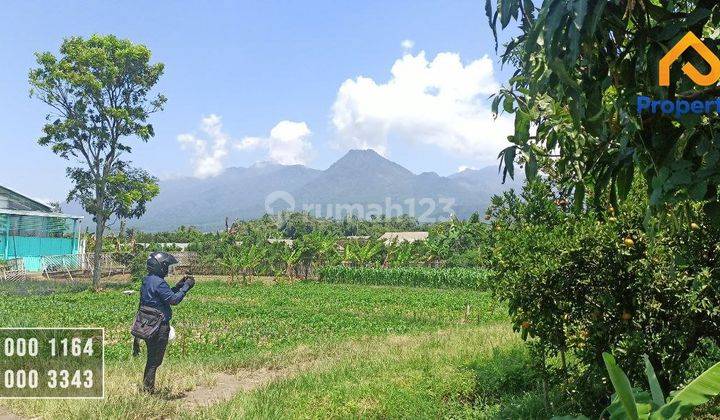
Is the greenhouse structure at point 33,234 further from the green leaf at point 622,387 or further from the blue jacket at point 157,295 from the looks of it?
the green leaf at point 622,387

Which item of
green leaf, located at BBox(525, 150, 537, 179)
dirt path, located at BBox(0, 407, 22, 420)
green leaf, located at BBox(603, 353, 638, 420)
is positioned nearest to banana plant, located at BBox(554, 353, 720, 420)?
green leaf, located at BBox(603, 353, 638, 420)

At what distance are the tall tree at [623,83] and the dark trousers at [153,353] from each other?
6.16 meters

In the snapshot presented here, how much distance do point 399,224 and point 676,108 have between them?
91.0m

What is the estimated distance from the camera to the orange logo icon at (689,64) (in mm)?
2195

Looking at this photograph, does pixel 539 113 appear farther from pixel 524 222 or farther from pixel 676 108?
pixel 524 222

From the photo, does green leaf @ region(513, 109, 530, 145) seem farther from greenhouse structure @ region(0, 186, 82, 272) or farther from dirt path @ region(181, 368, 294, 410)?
greenhouse structure @ region(0, 186, 82, 272)

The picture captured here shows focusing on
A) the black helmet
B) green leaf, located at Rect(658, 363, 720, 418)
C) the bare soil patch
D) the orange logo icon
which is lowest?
the bare soil patch

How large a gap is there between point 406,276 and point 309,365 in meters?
25.8

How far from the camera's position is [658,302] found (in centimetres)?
516

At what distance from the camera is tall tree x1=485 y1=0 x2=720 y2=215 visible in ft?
7.08

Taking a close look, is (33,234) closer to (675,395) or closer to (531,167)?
(531,167)

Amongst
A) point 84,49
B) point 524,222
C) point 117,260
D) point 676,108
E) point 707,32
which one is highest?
point 84,49

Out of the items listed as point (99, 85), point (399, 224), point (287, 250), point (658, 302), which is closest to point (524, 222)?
point (658, 302)

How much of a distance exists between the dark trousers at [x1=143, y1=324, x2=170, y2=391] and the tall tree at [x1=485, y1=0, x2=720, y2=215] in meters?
6.16
